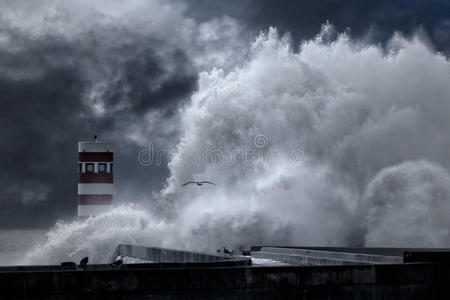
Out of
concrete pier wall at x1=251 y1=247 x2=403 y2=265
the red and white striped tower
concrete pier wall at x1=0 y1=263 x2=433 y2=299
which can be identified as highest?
the red and white striped tower

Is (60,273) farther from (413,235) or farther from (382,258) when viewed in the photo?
(413,235)

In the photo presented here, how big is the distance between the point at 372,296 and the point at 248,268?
177cm

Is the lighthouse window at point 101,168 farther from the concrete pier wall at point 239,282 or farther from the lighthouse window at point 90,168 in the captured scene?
the concrete pier wall at point 239,282

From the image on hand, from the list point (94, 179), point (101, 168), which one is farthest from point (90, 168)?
point (94, 179)

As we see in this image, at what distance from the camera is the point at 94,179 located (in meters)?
28.9

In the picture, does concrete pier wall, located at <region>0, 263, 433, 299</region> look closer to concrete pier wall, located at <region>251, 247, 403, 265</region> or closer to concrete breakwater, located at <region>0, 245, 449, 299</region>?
concrete breakwater, located at <region>0, 245, 449, 299</region>

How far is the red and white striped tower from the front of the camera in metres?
28.7

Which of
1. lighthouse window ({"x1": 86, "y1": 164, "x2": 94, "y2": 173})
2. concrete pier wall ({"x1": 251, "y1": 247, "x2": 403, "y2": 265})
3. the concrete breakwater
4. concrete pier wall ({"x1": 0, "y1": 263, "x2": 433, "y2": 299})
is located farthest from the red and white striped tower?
concrete pier wall ({"x1": 0, "y1": 263, "x2": 433, "y2": 299})

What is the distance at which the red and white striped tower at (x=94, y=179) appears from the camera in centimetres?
2866

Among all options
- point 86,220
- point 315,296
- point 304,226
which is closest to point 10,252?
point 86,220

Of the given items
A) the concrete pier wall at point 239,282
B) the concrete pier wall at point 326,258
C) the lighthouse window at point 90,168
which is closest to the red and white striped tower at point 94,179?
the lighthouse window at point 90,168

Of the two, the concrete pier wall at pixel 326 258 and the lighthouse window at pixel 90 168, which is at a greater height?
the lighthouse window at pixel 90 168

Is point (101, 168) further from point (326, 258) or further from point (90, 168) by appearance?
point (326, 258)

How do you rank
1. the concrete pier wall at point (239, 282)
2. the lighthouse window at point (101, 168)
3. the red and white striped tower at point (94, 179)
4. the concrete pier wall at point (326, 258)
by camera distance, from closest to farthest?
the concrete pier wall at point (239, 282)
the concrete pier wall at point (326, 258)
the red and white striped tower at point (94, 179)
the lighthouse window at point (101, 168)
